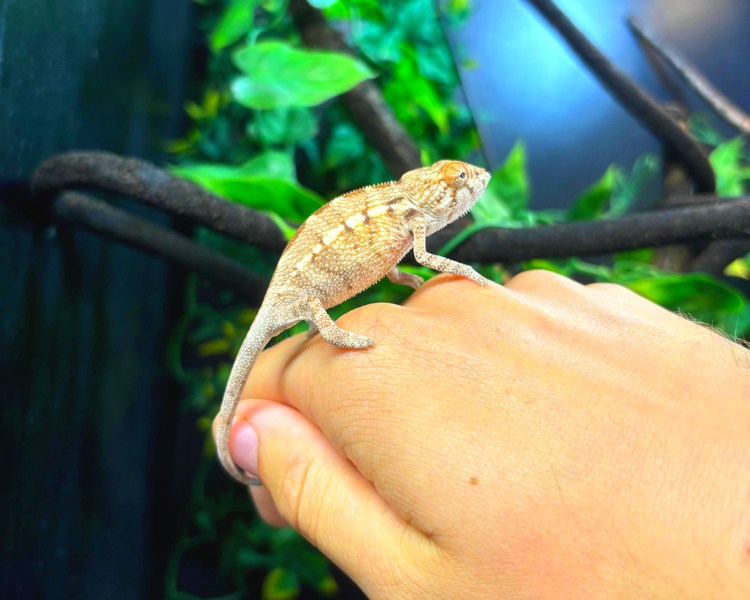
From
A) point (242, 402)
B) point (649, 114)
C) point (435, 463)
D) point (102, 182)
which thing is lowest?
point (242, 402)

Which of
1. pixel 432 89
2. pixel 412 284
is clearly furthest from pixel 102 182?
pixel 432 89

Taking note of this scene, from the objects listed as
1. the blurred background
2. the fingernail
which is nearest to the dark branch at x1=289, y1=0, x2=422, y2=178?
the blurred background

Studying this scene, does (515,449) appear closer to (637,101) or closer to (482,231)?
(482,231)

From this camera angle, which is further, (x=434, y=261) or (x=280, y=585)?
(x=280, y=585)

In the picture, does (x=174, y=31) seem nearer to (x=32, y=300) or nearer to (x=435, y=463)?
(x=32, y=300)

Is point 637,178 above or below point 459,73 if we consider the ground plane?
below

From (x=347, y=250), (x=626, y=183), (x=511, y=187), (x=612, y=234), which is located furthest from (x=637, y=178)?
(x=347, y=250)

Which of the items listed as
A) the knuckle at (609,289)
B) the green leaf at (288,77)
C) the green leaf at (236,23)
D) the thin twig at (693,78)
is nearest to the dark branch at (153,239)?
the green leaf at (288,77)

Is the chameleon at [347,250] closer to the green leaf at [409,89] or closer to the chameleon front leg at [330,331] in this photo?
the chameleon front leg at [330,331]
